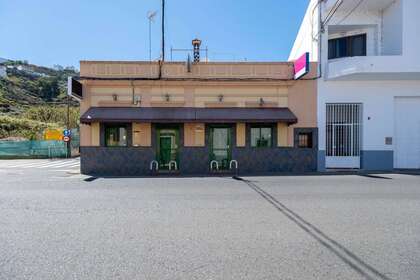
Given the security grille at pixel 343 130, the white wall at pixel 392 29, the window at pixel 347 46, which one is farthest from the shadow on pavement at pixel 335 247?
the window at pixel 347 46

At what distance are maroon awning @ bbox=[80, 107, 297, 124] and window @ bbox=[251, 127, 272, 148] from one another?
97 centimetres

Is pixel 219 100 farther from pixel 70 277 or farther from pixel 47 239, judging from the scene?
pixel 70 277

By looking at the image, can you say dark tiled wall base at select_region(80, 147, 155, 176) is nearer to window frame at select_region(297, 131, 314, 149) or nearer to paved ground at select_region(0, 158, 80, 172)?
paved ground at select_region(0, 158, 80, 172)

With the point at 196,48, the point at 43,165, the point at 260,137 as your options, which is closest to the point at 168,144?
the point at 260,137

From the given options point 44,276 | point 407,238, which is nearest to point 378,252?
point 407,238

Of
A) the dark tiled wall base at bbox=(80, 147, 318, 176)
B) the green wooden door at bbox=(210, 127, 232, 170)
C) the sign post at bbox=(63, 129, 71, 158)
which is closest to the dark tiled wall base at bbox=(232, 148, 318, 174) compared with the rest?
Result: the dark tiled wall base at bbox=(80, 147, 318, 176)

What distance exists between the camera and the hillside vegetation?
44781mm

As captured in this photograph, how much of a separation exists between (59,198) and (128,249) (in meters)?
5.16

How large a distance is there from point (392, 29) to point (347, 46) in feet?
7.47

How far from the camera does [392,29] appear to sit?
52.0 feet

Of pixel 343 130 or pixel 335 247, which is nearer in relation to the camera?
pixel 335 247

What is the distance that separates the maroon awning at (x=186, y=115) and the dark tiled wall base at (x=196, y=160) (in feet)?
5.59

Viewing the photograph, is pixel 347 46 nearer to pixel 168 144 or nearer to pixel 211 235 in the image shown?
pixel 168 144

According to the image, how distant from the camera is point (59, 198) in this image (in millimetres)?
8719
